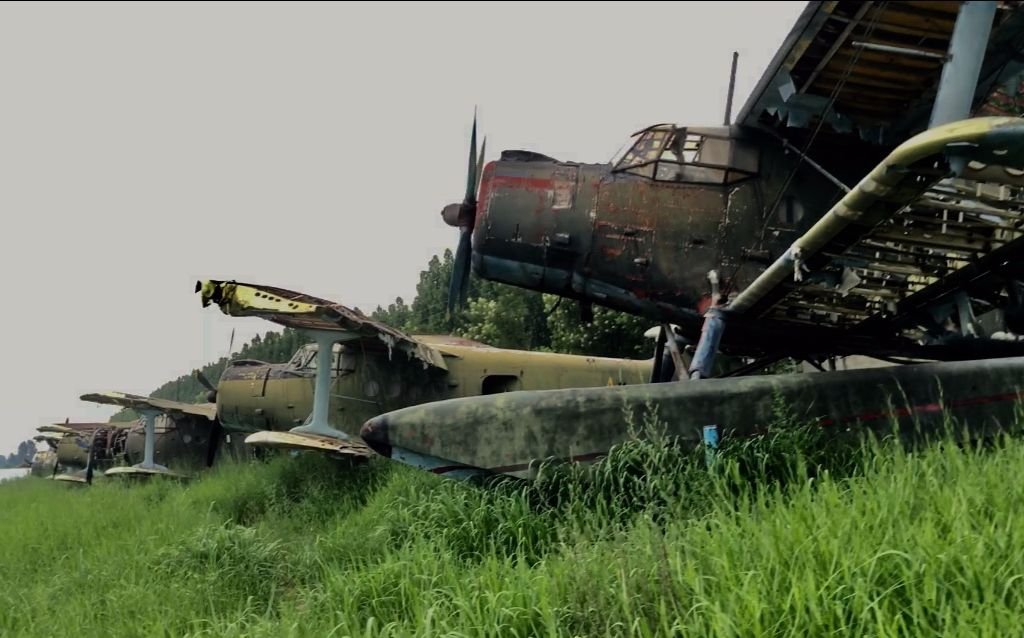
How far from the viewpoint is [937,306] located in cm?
591

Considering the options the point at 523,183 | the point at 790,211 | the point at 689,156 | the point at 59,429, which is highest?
Answer: the point at 689,156

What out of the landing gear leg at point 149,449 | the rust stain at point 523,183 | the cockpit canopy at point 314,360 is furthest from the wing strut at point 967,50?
the landing gear leg at point 149,449

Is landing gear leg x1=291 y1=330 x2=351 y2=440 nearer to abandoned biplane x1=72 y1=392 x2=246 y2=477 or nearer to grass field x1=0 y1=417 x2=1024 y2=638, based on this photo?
grass field x1=0 y1=417 x2=1024 y2=638

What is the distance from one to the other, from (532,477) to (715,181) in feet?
10.3

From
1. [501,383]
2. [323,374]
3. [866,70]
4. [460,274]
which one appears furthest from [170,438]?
[866,70]

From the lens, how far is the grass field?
2348 millimetres

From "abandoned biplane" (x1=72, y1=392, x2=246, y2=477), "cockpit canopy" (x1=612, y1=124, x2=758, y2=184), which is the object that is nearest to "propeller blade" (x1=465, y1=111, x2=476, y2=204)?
"cockpit canopy" (x1=612, y1=124, x2=758, y2=184)

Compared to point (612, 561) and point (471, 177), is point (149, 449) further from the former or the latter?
point (612, 561)

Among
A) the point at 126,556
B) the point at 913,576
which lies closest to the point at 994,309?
the point at 913,576

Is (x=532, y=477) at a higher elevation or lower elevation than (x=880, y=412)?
lower

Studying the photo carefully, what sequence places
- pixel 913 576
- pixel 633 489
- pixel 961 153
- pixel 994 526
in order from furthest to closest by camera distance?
1. pixel 633 489
2. pixel 961 153
3. pixel 994 526
4. pixel 913 576

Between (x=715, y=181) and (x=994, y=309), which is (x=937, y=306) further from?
(x=715, y=181)

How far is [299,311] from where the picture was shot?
7820 mm

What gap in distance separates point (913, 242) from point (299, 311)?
5.92 meters
